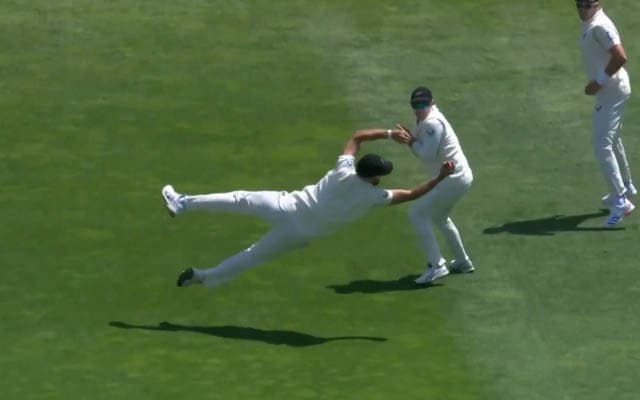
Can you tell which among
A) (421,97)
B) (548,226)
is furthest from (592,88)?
(421,97)

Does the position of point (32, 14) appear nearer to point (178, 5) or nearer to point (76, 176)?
point (178, 5)

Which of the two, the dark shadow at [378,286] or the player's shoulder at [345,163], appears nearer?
the player's shoulder at [345,163]

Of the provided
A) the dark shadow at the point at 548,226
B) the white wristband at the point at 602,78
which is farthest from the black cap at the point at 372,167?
the white wristband at the point at 602,78

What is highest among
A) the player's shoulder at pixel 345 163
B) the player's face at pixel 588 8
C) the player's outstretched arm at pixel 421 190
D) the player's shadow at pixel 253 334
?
the player's face at pixel 588 8

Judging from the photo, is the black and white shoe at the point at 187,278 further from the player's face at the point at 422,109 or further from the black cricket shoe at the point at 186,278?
the player's face at the point at 422,109

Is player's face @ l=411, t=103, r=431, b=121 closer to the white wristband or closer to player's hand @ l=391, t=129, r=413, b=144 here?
player's hand @ l=391, t=129, r=413, b=144


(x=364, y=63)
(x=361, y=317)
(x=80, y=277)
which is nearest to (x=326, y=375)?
(x=361, y=317)

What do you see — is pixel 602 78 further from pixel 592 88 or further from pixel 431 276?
pixel 431 276
